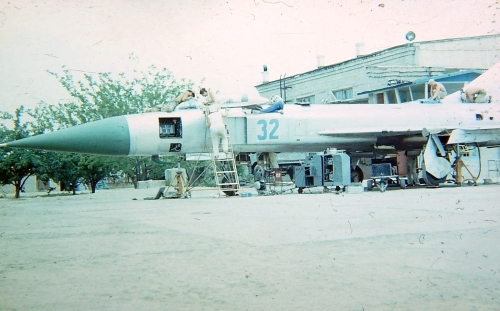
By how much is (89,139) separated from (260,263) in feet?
27.0

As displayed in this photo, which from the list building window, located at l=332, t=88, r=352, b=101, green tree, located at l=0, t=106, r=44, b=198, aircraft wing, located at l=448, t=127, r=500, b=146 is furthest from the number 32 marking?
building window, located at l=332, t=88, r=352, b=101

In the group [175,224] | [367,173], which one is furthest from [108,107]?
[175,224]

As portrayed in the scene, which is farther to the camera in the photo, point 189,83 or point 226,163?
point 189,83

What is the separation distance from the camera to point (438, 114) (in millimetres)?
15578

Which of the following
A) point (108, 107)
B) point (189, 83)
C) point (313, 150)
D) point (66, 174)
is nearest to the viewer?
point (313, 150)

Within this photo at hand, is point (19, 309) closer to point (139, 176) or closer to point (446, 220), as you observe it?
point (446, 220)

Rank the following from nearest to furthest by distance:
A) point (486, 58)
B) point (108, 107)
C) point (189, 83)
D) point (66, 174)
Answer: point (66, 174) → point (108, 107) → point (189, 83) → point (486, 58)

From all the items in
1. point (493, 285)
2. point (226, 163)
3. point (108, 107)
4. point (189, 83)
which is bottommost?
point (493, 285)

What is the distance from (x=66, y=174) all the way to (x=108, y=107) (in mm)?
3820

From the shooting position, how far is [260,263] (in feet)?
13.0

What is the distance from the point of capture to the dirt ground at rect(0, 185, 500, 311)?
3.06 metres

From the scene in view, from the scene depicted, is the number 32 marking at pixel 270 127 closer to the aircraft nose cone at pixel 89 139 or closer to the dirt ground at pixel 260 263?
the aircraft nose cone at pixel 89 139

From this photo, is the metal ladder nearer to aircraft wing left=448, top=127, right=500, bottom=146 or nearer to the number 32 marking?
the number 32 marking

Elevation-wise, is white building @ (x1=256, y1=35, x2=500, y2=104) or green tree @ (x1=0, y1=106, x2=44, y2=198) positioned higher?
white building @ (x1=256, y1=35, x2=500, y2=104)
